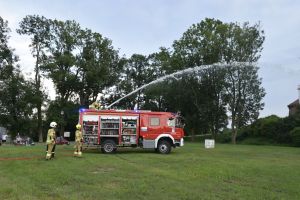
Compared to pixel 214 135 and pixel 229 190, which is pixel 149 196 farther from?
pixel 214 135

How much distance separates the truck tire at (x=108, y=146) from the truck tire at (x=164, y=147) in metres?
2.70

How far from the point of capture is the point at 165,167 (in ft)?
65.1

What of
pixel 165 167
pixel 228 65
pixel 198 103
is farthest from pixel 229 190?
pixel 198 103

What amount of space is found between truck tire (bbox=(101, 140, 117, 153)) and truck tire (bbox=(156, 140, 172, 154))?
106 inches

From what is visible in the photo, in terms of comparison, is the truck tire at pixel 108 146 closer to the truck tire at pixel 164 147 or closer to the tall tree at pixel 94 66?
the truck tire at pixel 164 147

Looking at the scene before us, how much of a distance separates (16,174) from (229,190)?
7.81 m

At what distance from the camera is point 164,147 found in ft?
93.9

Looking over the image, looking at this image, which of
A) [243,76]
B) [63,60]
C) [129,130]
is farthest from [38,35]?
[129,130]

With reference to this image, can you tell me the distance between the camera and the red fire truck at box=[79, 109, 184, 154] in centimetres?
2781

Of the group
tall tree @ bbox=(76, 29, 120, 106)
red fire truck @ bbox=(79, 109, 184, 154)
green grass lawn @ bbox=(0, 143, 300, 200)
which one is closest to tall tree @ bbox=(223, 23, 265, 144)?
tall tree @ bbox=(76, 29, 120, 106)

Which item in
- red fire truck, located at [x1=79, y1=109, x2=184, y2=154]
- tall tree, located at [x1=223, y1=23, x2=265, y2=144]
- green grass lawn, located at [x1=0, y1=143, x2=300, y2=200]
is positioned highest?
tall tree, located at [x1=223, y1=23, x2=265, y2=144]

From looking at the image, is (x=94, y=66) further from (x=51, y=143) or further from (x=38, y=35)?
(x=51, y=143)

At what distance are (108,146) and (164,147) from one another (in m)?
3.43

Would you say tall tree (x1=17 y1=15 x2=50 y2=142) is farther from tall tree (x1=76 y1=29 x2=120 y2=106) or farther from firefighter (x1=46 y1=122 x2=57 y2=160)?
firefighter (x1=46 y1=122 x2=57 y2=160)
